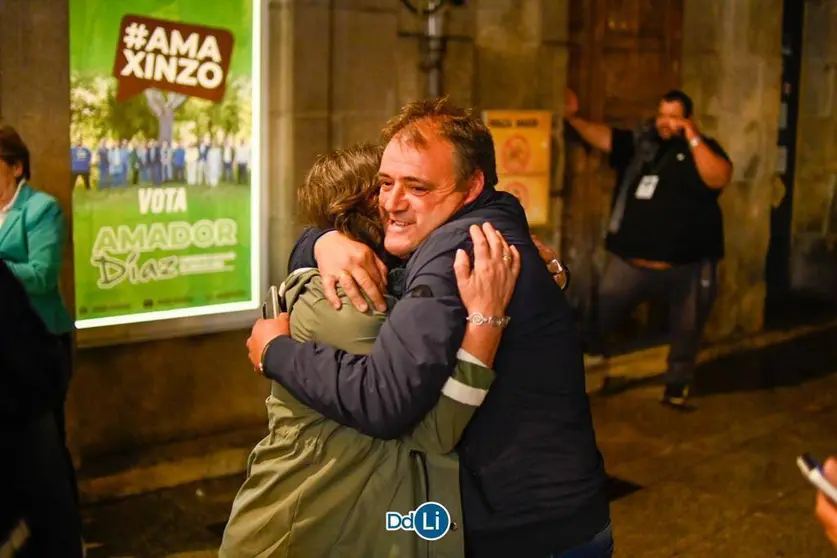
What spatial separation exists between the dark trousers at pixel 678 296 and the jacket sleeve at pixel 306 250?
200 inches

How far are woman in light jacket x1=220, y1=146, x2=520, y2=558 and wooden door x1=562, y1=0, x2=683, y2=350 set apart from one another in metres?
5.84

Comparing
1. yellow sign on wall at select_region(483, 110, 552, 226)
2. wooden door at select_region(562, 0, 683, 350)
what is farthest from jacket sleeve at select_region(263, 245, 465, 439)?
wooden door at select_region(562, 0, 683, 350)

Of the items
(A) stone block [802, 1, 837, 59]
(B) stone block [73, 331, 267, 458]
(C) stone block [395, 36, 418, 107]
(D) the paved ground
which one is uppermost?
(A) stone block [802, 1, 837, 59]

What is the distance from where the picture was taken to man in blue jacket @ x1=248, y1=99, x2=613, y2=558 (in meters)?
2.52

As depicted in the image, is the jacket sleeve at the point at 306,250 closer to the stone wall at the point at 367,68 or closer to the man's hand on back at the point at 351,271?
the man's hand on back at the point at 351,271

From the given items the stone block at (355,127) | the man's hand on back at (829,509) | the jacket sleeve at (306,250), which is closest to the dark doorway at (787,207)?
the stone block at (355,127)

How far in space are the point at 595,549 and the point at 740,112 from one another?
7338 millimetres

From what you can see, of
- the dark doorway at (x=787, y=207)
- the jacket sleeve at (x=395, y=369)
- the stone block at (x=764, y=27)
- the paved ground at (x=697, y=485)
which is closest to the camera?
the jacket sleeve at (x=395, y=369)

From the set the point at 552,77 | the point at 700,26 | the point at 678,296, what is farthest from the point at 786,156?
the point at 552,77

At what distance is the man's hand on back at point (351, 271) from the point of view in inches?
105

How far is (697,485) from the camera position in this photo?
618 cm

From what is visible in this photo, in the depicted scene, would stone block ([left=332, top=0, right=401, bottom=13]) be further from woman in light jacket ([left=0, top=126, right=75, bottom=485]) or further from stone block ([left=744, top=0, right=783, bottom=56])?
stone block ([left=744, top=0, right=783, bottom=56])

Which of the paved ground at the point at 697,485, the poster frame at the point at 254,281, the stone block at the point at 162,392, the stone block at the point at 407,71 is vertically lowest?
the paved ground at the point at 697,485

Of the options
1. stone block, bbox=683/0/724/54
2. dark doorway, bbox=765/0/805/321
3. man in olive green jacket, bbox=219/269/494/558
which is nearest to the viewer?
man in olive green jacket, bbox=219/269/494/558
